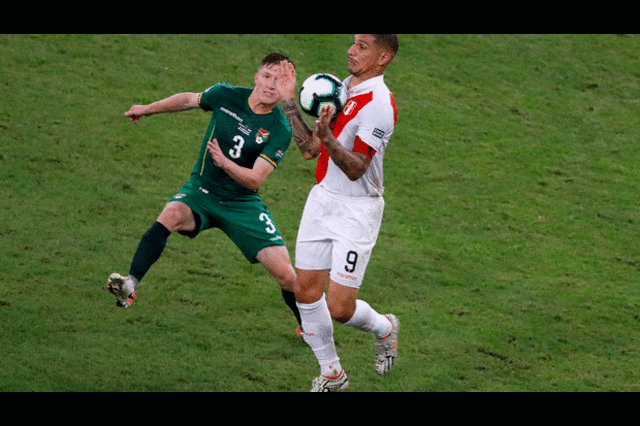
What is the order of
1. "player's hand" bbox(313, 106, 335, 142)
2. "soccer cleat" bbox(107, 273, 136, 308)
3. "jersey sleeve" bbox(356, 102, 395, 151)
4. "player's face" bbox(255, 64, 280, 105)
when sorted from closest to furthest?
"player's hand" bbox(313, 106, 335, 142) → "jersey sleeve" bbox(356, 102, 395, 151) → "soccer cleat" bbox(107, 273, 136, 308) → "player's face" bbox(255, 64, 280, 105)

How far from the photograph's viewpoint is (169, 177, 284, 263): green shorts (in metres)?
6.71

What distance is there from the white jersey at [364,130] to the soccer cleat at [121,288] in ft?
5.31

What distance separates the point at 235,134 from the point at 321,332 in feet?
5.76

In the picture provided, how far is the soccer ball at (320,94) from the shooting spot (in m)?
5.94

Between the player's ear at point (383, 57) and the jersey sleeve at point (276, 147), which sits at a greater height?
the player's ear at point (383, 57)

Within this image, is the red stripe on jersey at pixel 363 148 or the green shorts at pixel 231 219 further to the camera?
the green shorts at pixel 231 219

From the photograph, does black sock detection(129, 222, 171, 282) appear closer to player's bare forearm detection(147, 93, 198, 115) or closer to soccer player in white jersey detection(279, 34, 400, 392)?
player's bare forearm detection(147, 93, 198, 115)

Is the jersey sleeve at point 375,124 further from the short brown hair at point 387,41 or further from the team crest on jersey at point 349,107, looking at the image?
the short brown hair at point 387,41

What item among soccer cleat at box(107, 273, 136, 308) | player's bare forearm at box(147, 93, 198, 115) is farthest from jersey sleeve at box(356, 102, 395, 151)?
soccer cleat at box(107, 273, 136, 308)

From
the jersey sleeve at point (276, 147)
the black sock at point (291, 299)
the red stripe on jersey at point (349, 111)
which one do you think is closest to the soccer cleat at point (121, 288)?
the black sock at point (291, 299)

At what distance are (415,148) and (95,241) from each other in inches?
178

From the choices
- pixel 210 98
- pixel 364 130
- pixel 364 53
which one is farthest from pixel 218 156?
pixel 364 53

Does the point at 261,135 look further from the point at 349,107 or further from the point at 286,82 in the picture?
the point at 349,107

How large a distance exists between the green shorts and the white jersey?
0.74m
